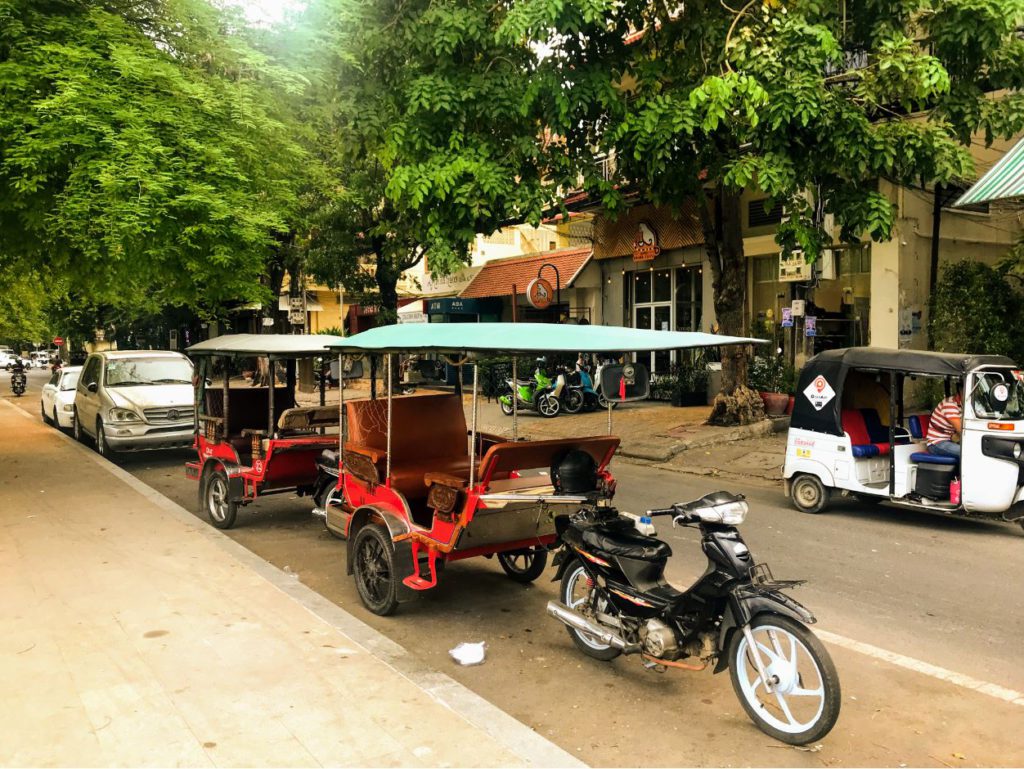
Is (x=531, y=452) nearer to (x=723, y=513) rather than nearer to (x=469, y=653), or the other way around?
(x=469, y=653)

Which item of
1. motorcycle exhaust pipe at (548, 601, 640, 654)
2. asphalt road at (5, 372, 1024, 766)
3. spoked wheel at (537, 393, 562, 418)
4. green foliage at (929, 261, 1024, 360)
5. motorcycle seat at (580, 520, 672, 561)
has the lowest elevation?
asphalt road at (5, 372, 1024, 766)

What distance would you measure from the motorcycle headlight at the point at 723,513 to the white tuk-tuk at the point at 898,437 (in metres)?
5.09

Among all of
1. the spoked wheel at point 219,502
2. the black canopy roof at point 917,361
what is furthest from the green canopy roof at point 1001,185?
the spoked wheel at point 219,502

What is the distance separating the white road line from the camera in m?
4.41

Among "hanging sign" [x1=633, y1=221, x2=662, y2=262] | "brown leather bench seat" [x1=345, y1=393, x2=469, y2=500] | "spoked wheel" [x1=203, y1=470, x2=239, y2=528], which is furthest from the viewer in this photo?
"hanging sign" [x1=633, y1=221, x2=662, y2=262]

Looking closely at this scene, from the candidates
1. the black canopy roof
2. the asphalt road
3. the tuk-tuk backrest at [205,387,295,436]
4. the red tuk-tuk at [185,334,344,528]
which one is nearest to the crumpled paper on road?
the asphalt road

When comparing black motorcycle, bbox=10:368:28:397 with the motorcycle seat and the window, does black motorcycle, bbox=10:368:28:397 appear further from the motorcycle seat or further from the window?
the motorcycle seat

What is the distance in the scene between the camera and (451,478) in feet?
17.8

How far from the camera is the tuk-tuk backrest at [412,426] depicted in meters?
6.68

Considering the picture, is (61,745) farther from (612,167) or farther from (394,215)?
(612,167)

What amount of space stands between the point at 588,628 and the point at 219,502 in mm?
5436

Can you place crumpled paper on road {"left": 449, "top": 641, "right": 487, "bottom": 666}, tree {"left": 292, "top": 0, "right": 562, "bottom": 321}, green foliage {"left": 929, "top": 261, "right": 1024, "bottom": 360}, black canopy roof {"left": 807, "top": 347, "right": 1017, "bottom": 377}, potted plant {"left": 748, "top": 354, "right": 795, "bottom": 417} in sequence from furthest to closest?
potted plant {"left": 748, "top": 354, "right": 795, "bottom": 417}
green foliage {"left": 929, "top": 261, "right": 1024, "bottom": 360}
tree {"left": 292, "top": 0, "right": 562, "bottom": 321}
black canopy roof {"left": 807, "top": 347, "right": 1017, "bottom": 377}
crumpled paper on road {"left": 449, "top": 641, "right": 487, "bottom": 666}

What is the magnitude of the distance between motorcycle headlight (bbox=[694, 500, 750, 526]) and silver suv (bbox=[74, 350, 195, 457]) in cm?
1062

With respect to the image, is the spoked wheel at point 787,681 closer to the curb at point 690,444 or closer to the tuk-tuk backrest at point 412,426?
the tuk-tuk backrest at point 412,426
